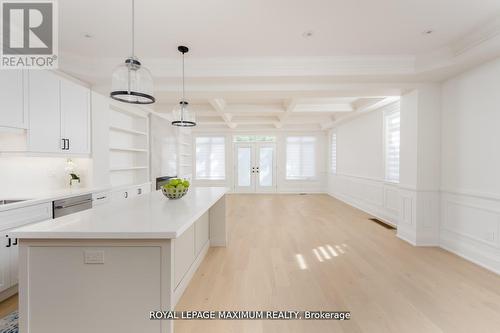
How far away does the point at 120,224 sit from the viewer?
157cm

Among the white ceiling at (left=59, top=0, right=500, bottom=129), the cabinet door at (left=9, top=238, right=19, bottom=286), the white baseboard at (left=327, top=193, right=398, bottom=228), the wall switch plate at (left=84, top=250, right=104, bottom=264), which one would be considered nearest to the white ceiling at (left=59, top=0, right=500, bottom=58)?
the white ceiling at (left=59, top=0, right=500, bottom=129)

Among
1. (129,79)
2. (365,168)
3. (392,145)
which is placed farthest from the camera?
(365,168)

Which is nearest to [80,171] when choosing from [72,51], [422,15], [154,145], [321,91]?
[72,51]

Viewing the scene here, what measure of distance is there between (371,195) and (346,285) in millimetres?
3905

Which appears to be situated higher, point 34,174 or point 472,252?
point 34,174

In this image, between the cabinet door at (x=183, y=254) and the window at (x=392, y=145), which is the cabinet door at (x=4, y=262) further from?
the window at (x=392, y=145)

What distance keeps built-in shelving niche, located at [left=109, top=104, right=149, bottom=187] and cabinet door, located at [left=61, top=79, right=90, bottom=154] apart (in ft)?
2.50

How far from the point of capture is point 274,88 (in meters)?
3.81

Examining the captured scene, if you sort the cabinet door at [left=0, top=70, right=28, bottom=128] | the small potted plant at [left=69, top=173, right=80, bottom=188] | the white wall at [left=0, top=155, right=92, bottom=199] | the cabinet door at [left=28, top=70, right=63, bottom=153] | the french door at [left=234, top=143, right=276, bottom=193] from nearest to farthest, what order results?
the cabinet door at [left=0, top=70, right=28, bottom=128] < the cabinet door at [left=28, top=70, right=63, bottom=153] < the white wall at [left=0, top=155, right=92, bottom=199] < the small potted plant at [left=69, top=173, right=80, bottom=188] < the french door at [left=234, top=143, right=276, bottom=193]

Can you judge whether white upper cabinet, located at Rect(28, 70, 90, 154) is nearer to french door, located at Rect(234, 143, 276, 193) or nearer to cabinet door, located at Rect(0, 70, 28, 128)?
cabinet door, located at Rect(0, 70, 28, 128)

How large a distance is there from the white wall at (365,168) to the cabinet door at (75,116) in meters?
5.72

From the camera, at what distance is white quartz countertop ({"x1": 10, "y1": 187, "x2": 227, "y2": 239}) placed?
1.41 metres

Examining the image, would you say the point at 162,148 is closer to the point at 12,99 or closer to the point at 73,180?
the point at 73,180

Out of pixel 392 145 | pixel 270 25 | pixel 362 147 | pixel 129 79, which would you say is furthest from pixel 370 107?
pixel 129 79
